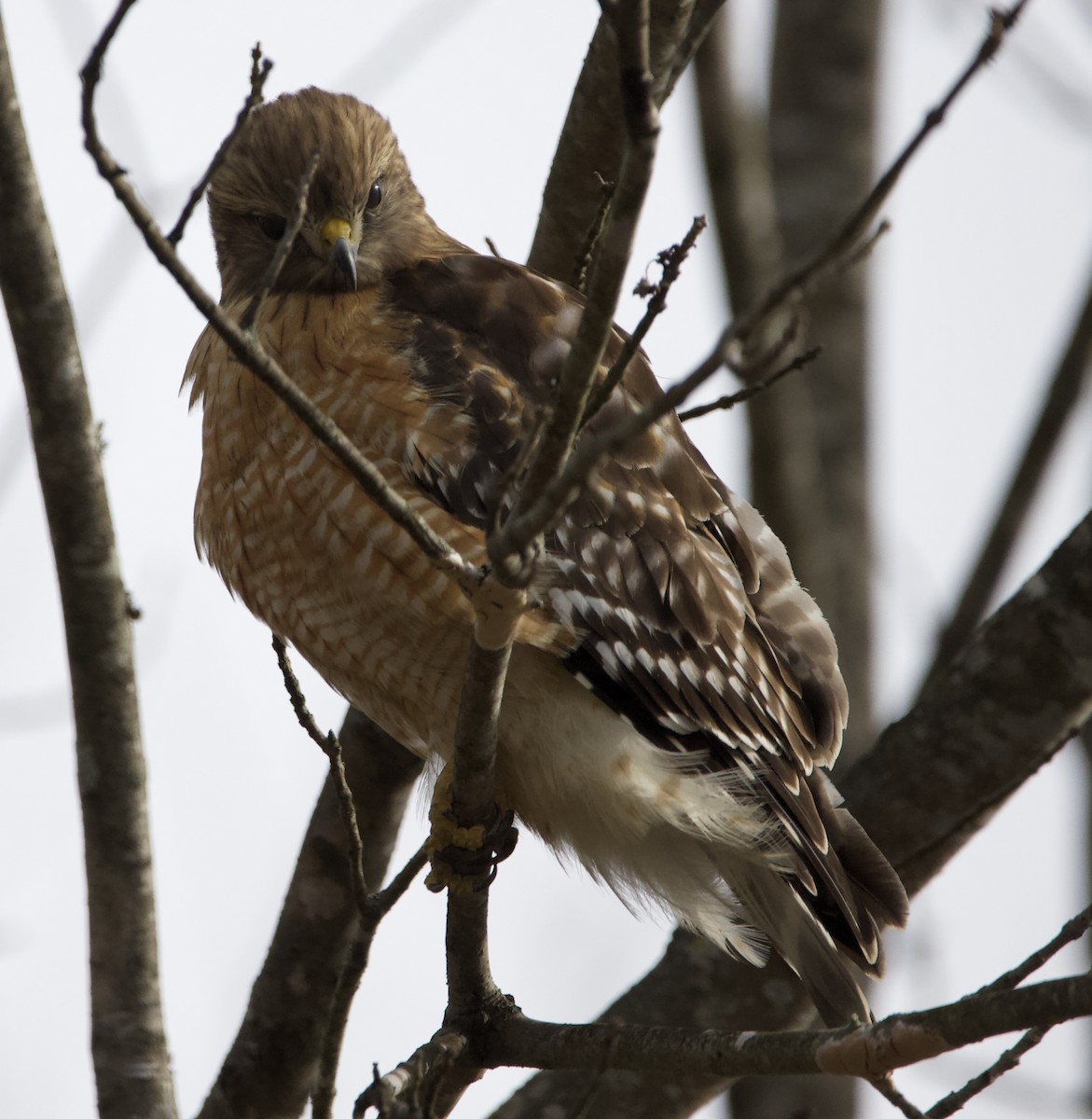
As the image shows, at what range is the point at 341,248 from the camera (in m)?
4.22

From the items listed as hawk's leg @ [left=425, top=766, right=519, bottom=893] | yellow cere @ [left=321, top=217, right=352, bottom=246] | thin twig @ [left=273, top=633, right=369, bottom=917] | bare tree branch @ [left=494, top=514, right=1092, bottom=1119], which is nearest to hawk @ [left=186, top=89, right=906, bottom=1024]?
yellow cere @ [left=321, top=217, right=352, bottom=246]

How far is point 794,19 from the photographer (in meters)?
7.34

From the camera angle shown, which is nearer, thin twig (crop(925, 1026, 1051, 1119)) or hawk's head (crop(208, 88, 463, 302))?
thin twig (crop(925, 1026, 1051, 1119))

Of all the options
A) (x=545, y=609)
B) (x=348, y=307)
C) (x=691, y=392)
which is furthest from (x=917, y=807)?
(x=691, y=392)

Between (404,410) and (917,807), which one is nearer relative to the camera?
(404,410)

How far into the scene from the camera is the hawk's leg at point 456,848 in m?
3.51

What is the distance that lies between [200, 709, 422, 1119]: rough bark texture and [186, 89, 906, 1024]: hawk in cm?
59

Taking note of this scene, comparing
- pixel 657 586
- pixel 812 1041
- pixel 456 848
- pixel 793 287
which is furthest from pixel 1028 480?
pixel 793 287

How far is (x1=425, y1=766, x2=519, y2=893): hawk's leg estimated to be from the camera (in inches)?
138

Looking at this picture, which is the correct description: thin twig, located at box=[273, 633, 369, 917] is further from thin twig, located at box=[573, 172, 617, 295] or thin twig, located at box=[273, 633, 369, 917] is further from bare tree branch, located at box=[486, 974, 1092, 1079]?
thin twig, located at box=[573, 172, 617, 295]

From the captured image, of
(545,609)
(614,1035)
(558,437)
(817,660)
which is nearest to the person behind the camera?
(558,437)

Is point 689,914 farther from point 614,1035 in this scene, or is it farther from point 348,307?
point 348,307

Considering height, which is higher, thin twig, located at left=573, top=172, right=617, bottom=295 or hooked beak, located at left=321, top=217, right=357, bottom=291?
hooked beak, located at left=321, top=217, right=357, bottom=291

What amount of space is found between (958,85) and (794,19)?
5.82 metres
